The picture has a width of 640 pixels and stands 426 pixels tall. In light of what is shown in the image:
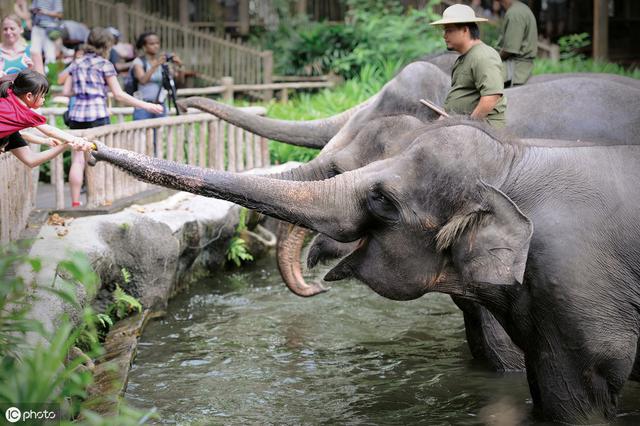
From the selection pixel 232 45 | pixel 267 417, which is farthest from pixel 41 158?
pixel 232 45

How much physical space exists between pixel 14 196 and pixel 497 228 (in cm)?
467

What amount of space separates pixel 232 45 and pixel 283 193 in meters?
18.2

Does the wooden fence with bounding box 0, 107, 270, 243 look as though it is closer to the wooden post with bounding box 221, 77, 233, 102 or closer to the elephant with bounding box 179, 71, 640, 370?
the elephant with bounding box 179, 71, 640, 370

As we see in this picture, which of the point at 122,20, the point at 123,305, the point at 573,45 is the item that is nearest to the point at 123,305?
the point at 123,305

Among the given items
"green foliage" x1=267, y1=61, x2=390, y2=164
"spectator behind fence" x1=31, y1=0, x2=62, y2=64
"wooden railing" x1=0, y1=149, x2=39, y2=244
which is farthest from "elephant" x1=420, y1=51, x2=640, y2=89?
Result: "spectator behind fence" x1=31, y1=0, x2=62, y2=64

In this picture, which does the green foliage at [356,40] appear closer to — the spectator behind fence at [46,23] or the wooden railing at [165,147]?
the spectator behind fence at [46,23]

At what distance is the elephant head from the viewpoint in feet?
15.9

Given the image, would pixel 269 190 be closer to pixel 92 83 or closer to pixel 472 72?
pixel 472 72

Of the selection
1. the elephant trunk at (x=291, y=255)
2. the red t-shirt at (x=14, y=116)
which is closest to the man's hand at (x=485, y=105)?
the elephant trunk at (x=291, y=255)

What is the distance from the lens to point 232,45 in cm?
2269

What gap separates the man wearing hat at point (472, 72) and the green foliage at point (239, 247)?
4731 mm

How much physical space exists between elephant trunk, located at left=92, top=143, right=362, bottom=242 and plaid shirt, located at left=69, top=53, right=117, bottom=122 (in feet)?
17.3

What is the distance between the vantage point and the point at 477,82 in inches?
264

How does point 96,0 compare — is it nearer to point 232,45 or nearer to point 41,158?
point 232,45
